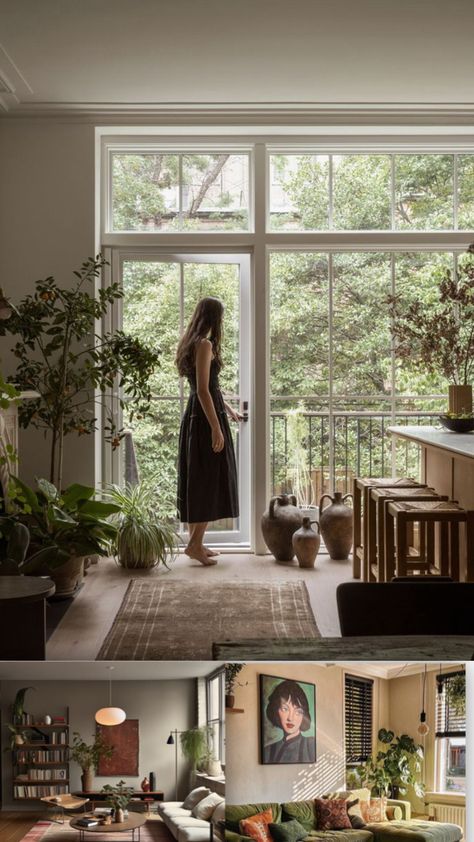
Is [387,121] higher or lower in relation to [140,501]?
higher

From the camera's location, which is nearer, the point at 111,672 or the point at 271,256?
the point at 111,672

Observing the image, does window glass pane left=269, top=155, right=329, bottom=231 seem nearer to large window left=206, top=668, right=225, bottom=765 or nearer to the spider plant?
the spider plant

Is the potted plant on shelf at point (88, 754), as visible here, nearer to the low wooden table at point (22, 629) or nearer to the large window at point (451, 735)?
the large window at point (451, 735)

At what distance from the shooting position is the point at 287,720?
75cm

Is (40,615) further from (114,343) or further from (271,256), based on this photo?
(271,256)

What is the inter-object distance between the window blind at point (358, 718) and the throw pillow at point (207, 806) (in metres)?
0.12

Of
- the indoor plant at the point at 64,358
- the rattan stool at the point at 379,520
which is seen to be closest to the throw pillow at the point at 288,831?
the rattan stool at the point at 379,520

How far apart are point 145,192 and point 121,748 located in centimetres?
603

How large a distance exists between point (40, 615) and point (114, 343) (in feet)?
14.8

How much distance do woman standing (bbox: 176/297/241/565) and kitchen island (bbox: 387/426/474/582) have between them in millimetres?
1310

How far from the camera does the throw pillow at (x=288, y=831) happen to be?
73 centimetres

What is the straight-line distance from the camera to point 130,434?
20.8ft

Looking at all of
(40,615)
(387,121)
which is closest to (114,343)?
(387,121)

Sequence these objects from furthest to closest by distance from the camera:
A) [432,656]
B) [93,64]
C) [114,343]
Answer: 1. [114,343]
2. [93,64]
3. [432,656]
